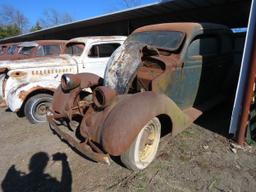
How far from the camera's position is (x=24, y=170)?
3.49 meters

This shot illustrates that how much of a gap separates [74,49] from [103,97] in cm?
409

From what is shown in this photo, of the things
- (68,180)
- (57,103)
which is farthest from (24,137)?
(68,180)

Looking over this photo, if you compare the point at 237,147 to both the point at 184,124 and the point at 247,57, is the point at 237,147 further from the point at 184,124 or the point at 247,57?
the point at 247,57

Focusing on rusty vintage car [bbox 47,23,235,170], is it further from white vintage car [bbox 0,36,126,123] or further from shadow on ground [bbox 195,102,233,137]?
white vintage car [bbox 0,36,126,123]

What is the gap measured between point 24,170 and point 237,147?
11.2ft

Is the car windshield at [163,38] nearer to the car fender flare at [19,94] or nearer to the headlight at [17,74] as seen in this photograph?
the car fender flare at [19,94]

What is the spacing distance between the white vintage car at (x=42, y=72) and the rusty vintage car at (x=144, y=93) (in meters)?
1.21

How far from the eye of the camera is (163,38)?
4.51 metres

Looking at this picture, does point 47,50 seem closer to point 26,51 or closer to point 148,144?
point 26,51

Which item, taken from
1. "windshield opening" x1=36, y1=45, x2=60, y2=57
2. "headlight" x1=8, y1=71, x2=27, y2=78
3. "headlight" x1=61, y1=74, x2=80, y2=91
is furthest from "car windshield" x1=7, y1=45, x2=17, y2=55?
"headlight" x1=61, y1=74, x2=80, y2=91

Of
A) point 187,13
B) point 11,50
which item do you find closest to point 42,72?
point 11,50

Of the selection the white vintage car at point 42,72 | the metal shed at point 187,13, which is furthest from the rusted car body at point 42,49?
the metal shed at point 187,13

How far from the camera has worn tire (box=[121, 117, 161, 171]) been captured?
10.4 feet

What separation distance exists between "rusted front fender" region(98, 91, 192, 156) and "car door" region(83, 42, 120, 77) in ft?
11.1
